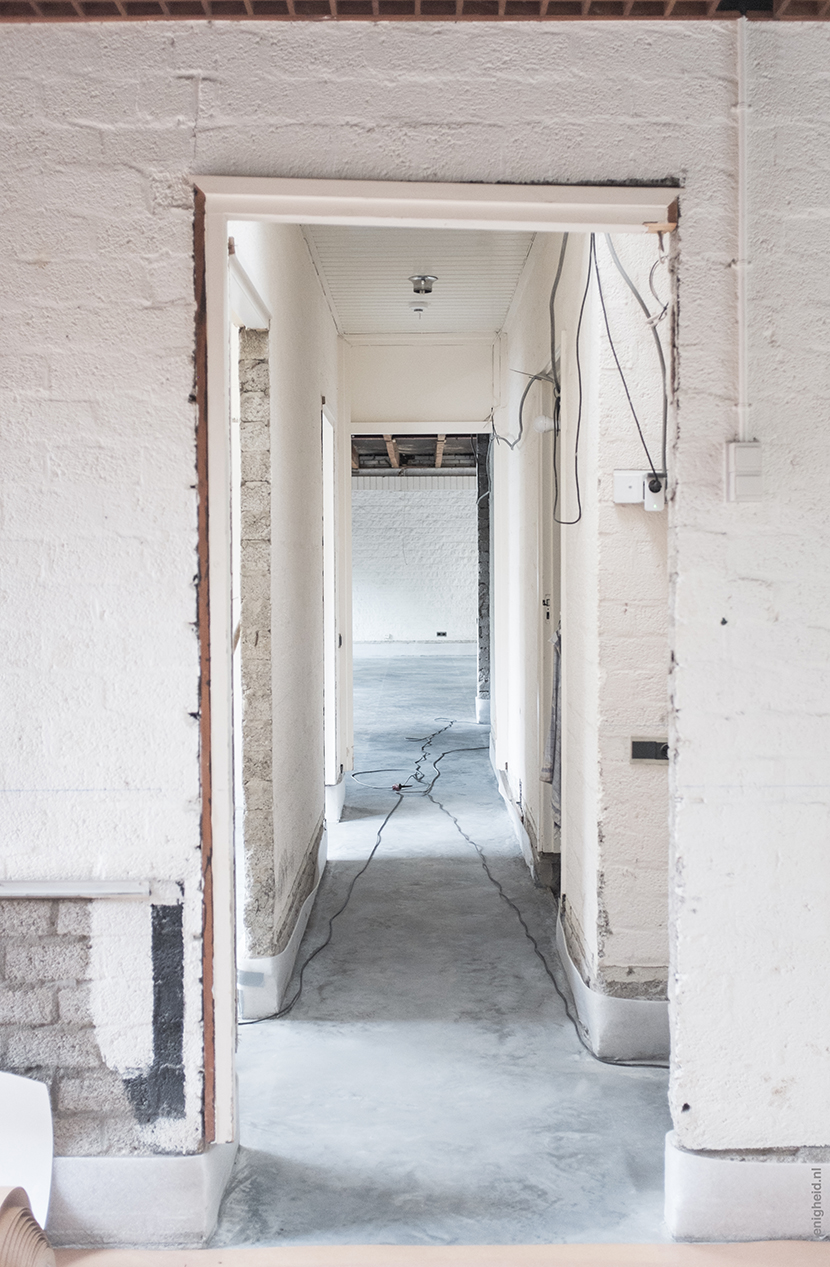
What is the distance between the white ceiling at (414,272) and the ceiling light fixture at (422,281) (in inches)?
1.3

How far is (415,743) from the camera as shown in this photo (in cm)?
843

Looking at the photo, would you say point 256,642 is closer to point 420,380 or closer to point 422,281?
point 422,281

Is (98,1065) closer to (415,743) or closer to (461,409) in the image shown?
(461,409)

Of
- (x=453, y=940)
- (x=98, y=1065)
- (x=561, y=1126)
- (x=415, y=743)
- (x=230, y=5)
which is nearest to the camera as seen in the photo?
(x=230, y=5)

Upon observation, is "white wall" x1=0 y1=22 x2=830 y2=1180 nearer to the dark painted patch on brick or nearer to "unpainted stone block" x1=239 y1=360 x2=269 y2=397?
the dark painted patch on brick

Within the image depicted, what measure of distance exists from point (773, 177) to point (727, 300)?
0.27m

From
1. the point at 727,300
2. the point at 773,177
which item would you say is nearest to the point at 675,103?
the point at 773,177

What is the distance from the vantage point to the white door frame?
1997 millimetres

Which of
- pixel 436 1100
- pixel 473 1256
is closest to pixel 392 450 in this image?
pixel 436 1100

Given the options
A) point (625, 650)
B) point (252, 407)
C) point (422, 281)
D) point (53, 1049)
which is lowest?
point (53, 1049)

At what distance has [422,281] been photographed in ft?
16.4

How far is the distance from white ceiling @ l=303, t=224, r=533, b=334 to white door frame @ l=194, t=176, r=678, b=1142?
1.75 metres

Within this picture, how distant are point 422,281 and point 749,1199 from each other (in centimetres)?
431

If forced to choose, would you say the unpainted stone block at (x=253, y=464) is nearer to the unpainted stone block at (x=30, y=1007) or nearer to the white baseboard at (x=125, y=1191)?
the unpainted stone block at (x=30, y=1007)
